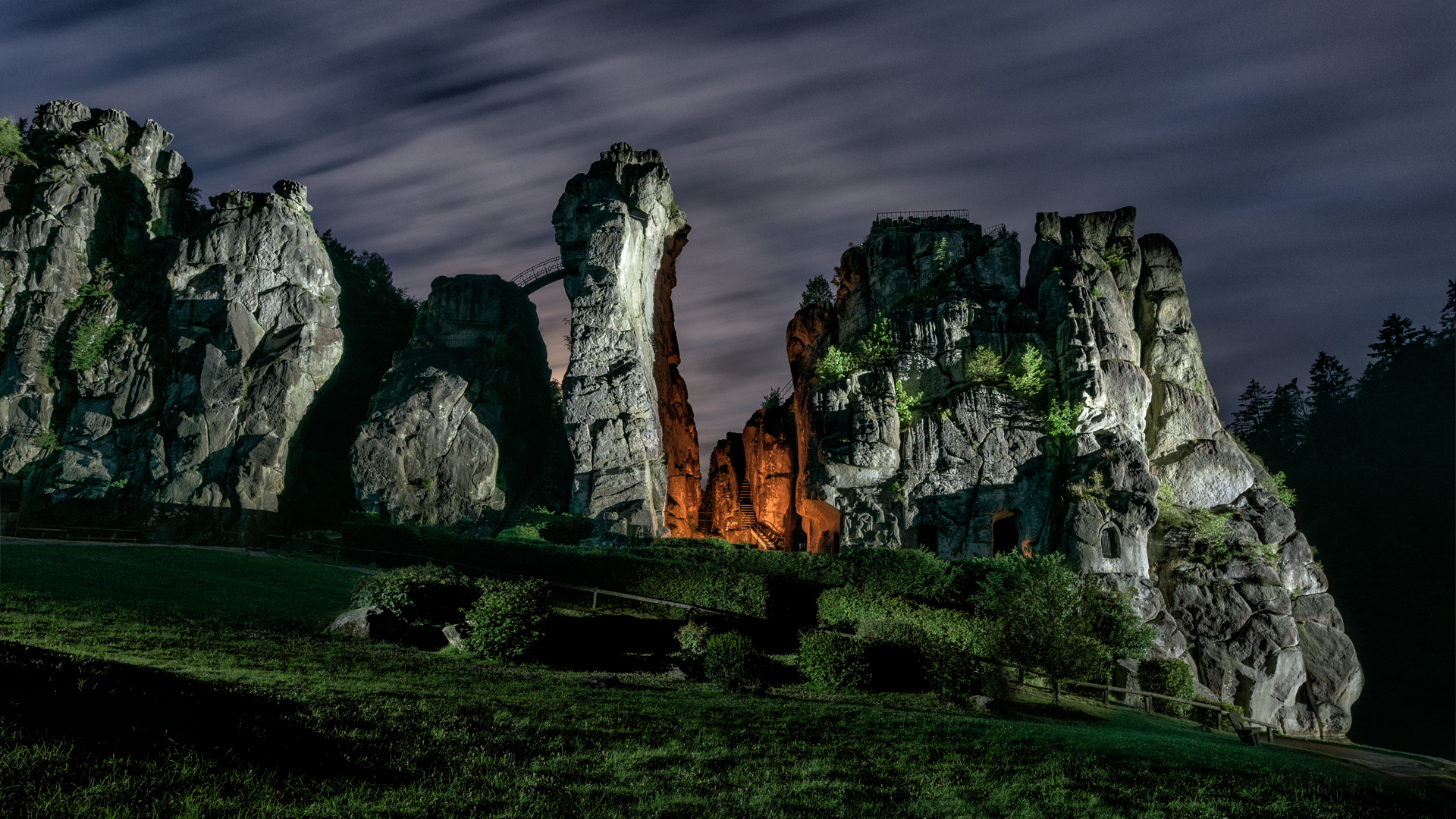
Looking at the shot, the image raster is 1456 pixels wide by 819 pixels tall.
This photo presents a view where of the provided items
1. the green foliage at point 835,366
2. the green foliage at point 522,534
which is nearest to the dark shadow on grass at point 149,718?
the green foliage at point 522,534

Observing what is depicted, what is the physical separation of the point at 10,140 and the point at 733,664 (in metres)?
64.4

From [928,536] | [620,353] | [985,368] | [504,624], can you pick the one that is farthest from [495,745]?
[985,368]

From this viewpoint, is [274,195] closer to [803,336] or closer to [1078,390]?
[803,336]

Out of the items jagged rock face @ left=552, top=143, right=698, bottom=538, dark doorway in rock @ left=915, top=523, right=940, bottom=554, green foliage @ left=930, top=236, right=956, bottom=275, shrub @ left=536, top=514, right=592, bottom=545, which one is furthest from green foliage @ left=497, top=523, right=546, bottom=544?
green foliage @ left=930, top=236, right=956, bottom=275

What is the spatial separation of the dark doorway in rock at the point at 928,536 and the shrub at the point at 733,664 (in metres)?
22.0

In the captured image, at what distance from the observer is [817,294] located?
177 ft

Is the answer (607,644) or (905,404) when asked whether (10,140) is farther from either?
(905,404)

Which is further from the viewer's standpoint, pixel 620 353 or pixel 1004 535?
pixel 620 353

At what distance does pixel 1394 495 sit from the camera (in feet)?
180

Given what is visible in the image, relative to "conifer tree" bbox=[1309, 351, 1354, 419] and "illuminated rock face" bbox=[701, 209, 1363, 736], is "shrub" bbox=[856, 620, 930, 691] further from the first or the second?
"conifer tree" bbox=[1309, 351, 1354, 419]

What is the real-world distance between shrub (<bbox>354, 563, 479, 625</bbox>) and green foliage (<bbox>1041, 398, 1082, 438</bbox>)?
30.7m

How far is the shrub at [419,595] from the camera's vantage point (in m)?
19.5

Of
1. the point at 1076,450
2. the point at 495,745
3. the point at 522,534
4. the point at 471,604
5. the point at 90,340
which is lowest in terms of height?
the point at 495,745

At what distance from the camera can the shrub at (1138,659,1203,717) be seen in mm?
25395
